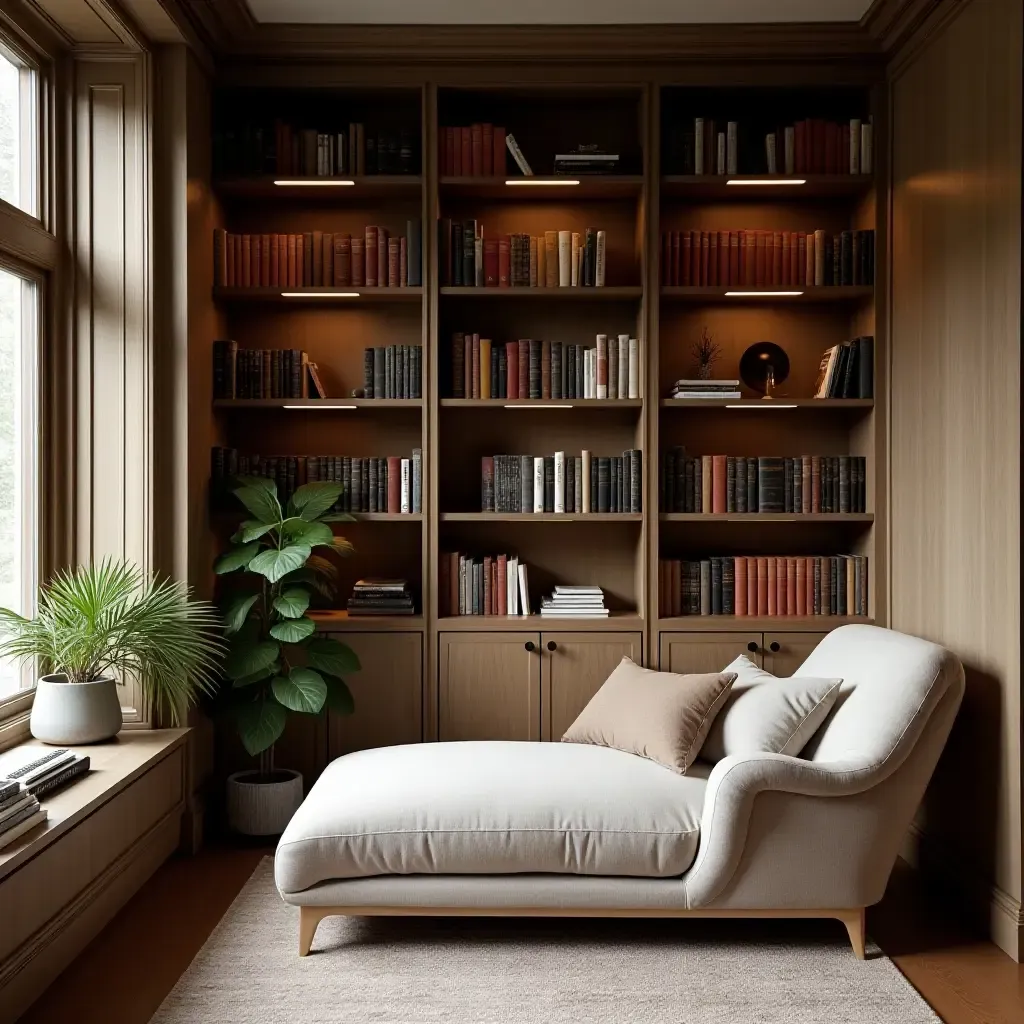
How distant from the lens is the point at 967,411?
3404 millimetres

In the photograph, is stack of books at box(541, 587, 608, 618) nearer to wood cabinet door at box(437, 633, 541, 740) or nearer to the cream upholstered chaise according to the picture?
wood cabinet door at box(437, 633, 541, 740)

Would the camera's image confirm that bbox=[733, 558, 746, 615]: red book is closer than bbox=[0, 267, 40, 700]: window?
No

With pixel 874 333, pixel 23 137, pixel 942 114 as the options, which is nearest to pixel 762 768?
pixel 874 333

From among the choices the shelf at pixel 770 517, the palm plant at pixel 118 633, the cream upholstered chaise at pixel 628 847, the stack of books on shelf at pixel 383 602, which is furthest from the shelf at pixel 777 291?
the palm plant at pixel 118 633

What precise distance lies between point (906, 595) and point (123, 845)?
9.20 ft

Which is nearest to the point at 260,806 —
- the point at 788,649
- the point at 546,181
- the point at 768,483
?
the point at 788,649

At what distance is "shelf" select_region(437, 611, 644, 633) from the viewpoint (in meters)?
4.16

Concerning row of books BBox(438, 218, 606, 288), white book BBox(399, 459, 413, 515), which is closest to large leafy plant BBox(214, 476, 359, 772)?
white book BBox(399, 459, 413, 515)

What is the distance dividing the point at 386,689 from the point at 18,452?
1.57 m

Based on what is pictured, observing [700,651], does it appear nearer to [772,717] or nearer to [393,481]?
[772,717]

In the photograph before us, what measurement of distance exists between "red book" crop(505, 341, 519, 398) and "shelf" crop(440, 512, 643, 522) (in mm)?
468

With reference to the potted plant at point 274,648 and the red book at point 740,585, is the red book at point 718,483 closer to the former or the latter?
the red book at point 740,585

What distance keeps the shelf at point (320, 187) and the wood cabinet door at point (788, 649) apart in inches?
87.3

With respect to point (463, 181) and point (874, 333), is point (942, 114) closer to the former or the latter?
point (874, 333)
